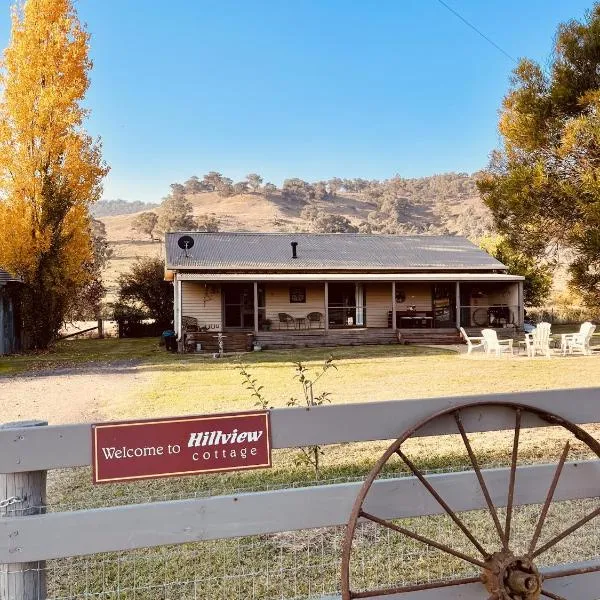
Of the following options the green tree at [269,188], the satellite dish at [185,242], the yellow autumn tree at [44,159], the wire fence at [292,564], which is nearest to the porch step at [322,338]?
the satellite dish at [185,242]

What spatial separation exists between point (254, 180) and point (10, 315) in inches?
4295

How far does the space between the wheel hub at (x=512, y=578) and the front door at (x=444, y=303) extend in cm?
2561

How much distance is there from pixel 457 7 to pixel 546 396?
9093mm

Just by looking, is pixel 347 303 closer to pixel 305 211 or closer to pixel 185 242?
pixel 185 242

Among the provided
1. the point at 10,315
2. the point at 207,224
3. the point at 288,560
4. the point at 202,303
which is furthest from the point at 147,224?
the point at 288,560

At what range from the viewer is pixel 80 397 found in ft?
38.5

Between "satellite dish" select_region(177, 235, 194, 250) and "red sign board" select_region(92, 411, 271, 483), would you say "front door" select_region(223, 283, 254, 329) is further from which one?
"red sign board" select_region(92, 411, 271, 483)

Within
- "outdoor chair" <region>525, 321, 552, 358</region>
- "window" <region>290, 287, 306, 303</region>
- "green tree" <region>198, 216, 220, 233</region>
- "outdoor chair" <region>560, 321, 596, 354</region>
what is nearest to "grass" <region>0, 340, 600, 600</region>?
"outdoor chair" <region>525, 321, 552, 358</region>

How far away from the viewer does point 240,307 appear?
26.0 meters

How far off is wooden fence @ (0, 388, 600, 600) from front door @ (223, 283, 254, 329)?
23408mm

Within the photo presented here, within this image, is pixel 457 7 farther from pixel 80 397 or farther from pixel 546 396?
pixel 80 397

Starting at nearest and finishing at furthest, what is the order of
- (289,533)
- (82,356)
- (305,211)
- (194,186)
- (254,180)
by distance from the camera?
(289,533) → (82,356) → (305,211) → (254,180) → (194,186)

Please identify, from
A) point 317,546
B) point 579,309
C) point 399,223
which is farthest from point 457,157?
point 317,546

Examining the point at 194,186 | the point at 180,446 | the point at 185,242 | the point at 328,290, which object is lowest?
the point at 180,446
